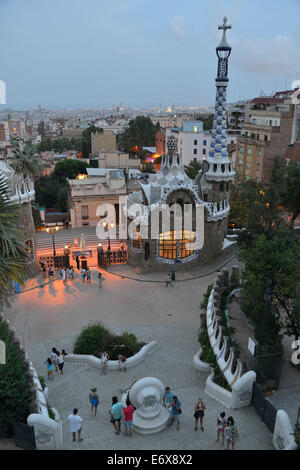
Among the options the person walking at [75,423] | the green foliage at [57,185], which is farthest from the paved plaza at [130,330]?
the green foliage at [57,185]

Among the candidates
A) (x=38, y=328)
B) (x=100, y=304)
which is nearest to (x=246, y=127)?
(x=100, y=304)

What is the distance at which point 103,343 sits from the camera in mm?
17094

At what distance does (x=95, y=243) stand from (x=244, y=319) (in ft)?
63.0

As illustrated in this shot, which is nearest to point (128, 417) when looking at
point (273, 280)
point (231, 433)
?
point (231, 433)

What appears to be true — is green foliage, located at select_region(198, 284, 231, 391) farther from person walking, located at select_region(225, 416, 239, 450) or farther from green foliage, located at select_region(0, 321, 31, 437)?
green foliage, located at select_region(0, 321, 31, 437)

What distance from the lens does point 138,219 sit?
86.2ft

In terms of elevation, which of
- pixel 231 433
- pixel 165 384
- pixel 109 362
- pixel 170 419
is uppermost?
pixel 231 433

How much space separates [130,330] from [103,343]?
2778 millimetres

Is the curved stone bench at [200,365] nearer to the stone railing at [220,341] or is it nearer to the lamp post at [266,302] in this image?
the stone railing at [220,341]

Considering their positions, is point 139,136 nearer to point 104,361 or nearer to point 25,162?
point 25,162

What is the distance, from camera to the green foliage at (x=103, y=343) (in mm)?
16734

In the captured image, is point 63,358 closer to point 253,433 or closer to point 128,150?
point 253,433

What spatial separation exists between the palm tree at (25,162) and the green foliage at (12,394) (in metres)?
15.8

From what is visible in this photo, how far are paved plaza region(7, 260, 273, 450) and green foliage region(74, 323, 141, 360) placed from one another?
0.91 m
